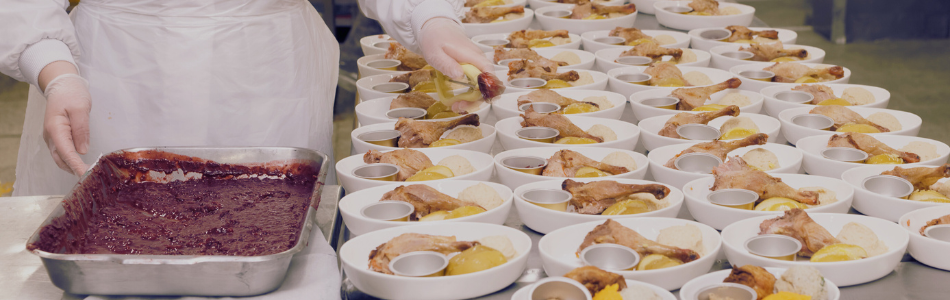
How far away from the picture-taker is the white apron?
1.90m

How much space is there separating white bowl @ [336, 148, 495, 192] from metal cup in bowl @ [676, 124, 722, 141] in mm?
535

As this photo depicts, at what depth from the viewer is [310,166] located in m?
1.58

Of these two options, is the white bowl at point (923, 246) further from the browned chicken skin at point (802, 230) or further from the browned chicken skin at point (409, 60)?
the browned chicken skin at point (409, 60)

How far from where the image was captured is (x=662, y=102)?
2121 millimetres

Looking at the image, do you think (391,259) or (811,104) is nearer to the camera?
(391,259)

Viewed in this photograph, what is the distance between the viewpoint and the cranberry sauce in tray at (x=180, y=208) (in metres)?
1.31

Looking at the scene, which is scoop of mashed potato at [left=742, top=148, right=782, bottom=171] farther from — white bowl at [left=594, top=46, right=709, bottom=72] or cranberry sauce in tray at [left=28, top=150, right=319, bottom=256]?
cranberry sauce in tray at [left=28, top=150, right=319, bottom=256]

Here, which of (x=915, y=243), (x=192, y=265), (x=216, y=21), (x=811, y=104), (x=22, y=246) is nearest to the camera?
(x=192, y=265)

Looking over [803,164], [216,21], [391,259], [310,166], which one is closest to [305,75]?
[216,21]

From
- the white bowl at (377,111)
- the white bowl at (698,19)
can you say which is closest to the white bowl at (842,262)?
the white bowl at (377,111)

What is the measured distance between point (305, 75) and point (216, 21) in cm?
29

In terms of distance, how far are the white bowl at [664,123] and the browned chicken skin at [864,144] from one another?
0.17 metres

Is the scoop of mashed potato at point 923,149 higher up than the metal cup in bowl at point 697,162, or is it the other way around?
the scoop of mashed potato at point 923,149

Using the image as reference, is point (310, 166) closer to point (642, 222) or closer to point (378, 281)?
point (378, 281)
